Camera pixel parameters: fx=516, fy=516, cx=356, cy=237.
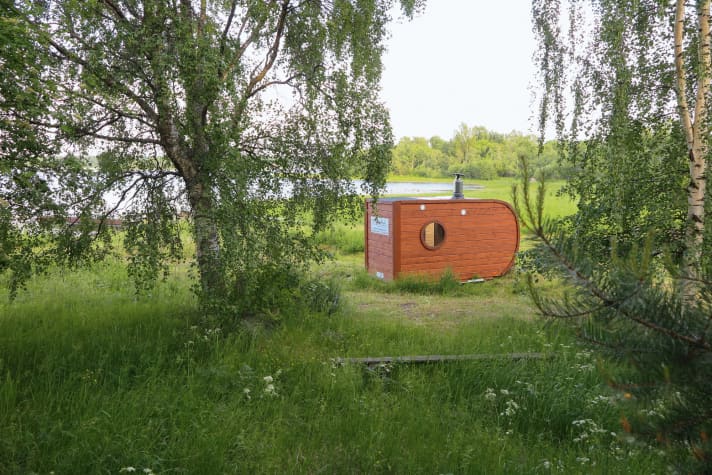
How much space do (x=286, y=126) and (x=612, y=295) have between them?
213 inches

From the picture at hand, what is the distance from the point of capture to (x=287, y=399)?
4.20 meters

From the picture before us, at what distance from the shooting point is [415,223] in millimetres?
10969

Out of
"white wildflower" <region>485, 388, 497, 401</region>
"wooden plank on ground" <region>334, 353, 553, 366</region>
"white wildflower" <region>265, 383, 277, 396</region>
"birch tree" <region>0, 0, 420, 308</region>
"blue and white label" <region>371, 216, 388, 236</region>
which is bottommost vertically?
"white wildflower" <region>485, 388, 497, 401</region>

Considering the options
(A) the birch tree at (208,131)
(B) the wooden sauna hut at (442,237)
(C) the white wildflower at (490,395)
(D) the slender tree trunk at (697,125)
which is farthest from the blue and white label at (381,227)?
(C) the white wildflower at (490,395)

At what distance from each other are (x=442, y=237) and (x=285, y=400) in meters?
8.00

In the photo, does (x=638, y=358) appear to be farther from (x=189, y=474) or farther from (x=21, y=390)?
(x=21, y=390)

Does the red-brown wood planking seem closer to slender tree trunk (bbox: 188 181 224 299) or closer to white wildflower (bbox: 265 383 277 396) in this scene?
slender tree trunk (bbox: 188 181 224 299)

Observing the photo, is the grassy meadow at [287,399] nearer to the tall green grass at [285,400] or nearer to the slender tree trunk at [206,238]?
the tall green grass at [285,400]

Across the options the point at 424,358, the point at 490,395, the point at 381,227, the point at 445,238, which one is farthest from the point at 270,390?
the point at 445,238

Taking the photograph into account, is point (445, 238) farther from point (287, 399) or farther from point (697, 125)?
point (287, 399)

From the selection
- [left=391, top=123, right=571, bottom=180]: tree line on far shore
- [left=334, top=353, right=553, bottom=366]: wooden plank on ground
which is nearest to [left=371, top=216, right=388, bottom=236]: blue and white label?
[left=334, top=353, right=553, bottom=366]: wooden plank on ground

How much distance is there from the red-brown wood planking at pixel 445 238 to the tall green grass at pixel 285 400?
176 inches

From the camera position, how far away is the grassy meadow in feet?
11.0

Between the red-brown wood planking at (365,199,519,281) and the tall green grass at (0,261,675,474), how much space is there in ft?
14.7
